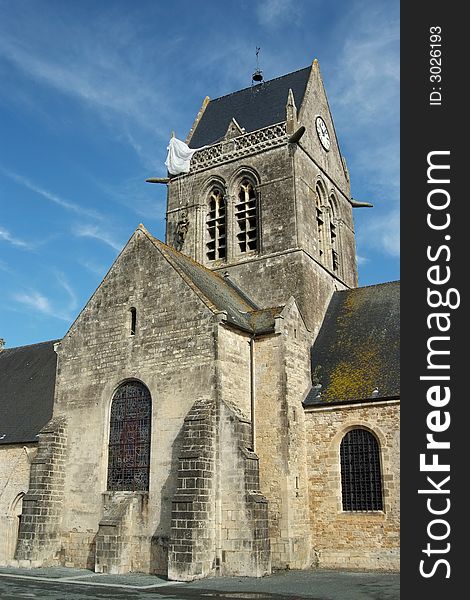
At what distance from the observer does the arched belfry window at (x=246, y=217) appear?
72.2 ft

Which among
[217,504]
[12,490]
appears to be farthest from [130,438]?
[12,490]

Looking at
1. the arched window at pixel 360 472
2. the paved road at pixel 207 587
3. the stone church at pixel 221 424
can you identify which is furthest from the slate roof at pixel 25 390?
the arched window at pixel 360 472

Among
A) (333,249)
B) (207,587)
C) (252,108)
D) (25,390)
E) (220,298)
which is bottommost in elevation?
(207,587)

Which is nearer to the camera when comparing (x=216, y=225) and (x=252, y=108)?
(x=216, y=225)

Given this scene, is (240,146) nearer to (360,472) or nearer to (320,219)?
(320,219)

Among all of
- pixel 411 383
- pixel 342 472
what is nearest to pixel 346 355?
pixel 342 472

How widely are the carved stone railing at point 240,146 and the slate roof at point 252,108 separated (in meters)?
0.74

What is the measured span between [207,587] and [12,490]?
33.8 ft

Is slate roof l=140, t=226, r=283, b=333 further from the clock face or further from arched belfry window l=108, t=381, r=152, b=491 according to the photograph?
the clock face

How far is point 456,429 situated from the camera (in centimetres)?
889

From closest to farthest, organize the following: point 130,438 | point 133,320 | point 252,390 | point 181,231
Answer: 1. point 130,438
2. point 252,390
3. point 133,320
4. point 181,231

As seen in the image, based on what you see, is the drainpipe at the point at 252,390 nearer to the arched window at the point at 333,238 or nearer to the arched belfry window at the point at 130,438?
the arched belfry window at the point at 130,438

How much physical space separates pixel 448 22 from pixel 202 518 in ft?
36.0

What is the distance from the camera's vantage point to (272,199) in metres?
21.8
